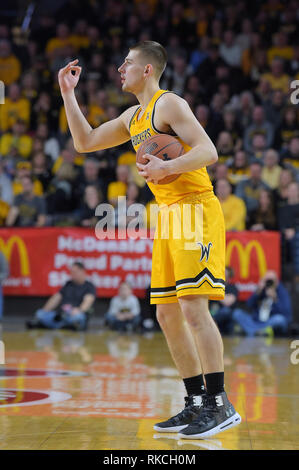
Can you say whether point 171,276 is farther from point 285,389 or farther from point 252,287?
point 252,287

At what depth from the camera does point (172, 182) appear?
4594 millimetres

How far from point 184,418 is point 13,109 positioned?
Result: 1196 cm

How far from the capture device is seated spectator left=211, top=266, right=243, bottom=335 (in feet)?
37.5

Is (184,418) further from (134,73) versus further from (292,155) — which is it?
(292,155)

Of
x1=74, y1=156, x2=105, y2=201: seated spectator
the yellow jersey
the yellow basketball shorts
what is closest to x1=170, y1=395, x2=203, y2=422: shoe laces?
the yellow basketball shorts

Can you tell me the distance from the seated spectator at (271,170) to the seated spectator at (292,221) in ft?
2.77

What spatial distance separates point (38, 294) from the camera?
12516 millimetres

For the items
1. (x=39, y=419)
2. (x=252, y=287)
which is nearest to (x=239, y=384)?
(x=39, y=419)

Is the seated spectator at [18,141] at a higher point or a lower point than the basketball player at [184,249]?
higher

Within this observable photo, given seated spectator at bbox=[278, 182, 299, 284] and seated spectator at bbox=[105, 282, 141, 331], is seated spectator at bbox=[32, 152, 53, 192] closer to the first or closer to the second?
seated spectator at bbox=[105, 282, 141, 331]

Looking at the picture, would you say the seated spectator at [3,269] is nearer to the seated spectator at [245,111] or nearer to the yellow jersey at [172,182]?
the seated spectator at [245,111]

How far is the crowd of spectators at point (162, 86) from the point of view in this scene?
41.6 feet

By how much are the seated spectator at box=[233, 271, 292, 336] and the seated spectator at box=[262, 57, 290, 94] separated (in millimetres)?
5135

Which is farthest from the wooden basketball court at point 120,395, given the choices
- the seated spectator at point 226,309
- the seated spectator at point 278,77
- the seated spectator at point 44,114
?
the seated spectator at point 278,77
